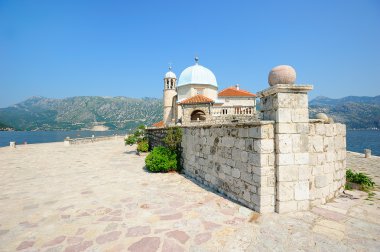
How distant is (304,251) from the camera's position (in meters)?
3.34

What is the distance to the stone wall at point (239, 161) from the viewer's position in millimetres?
4785

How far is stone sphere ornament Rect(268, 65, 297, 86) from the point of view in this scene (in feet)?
16.0

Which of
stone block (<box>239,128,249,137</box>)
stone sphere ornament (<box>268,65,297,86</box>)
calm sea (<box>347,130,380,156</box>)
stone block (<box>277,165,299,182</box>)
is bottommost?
calm sea (<box>347,130,380,156</box>)

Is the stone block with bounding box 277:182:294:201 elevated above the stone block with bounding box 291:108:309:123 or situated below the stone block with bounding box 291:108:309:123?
below

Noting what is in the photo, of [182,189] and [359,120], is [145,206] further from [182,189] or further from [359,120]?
[359,120]

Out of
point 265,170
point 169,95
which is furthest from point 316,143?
point 169,95

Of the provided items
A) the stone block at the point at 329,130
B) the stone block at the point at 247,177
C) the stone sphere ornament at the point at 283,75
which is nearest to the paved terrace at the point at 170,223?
the stone block at the point at 247,177

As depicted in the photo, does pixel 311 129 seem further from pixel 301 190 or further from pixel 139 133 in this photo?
pixel 139 133

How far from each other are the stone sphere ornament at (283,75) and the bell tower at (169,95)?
28802mm

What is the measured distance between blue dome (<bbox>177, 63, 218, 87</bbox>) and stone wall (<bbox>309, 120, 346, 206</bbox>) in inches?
916

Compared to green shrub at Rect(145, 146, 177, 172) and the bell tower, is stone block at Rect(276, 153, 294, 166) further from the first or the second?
the bell tower

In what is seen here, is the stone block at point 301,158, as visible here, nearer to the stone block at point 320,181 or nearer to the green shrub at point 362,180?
the stone block at point 320,181

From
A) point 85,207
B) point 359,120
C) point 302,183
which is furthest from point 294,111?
point 359,120

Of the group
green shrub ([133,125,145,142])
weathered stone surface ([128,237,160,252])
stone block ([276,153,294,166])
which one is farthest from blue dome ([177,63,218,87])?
weathered stone surface ([128,237,160,252])
